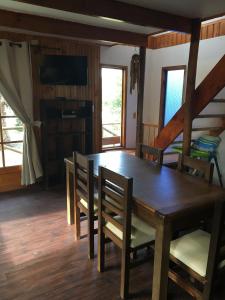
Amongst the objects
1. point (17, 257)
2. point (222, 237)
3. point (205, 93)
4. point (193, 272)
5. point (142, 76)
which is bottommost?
point (17, 257)

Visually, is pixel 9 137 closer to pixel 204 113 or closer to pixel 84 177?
pixel 84 177

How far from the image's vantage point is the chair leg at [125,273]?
6.02ft

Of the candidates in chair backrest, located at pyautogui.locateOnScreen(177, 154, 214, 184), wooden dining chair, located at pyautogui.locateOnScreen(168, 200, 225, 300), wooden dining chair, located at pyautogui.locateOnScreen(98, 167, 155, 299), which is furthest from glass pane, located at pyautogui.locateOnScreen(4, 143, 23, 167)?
wooden dining chair, located at pyautogui.locateOnScreen(168, 200, 225, 300)

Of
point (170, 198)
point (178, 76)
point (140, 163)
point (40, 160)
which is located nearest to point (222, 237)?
point (170, 198)

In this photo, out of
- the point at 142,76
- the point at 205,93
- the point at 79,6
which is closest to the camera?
the point at 79,6

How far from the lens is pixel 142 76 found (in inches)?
147

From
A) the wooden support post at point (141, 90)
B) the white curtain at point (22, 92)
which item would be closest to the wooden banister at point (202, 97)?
the wooden support post at point (141, 90)

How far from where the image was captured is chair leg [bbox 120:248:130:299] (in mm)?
1834

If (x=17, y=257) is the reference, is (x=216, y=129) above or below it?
above

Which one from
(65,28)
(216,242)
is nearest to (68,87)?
(65,28)

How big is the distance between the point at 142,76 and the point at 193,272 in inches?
113

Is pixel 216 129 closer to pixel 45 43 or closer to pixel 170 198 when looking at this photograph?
pixel 170 198

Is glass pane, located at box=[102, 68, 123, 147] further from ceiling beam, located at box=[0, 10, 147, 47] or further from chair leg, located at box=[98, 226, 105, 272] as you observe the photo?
chair leg, located at box=[98, 226, 105, 272]

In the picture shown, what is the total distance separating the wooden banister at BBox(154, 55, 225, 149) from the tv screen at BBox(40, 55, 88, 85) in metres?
1.83
